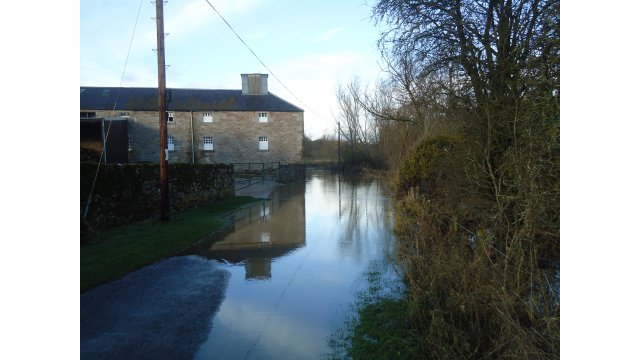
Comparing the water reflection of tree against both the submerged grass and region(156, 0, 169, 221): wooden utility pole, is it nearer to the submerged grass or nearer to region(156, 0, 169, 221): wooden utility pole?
the submerged grass

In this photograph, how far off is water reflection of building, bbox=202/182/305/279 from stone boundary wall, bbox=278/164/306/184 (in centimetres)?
1712

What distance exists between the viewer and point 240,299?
6.47m

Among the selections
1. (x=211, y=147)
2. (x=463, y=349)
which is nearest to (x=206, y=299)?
(x=463, y=349)

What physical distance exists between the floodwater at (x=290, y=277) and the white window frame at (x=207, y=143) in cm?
2919

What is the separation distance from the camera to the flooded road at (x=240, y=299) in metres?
4.80

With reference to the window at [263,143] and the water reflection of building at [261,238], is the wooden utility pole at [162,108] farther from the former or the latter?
the window at [263,143]

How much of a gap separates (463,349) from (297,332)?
199cm

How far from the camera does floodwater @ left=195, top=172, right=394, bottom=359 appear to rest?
4.93 metres

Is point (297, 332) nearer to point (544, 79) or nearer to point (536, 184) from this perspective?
point (536, 184)

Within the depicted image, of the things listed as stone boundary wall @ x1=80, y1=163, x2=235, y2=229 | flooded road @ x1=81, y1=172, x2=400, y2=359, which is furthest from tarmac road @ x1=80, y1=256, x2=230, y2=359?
stone boundary wall @ x1=80, y1=163, x2=235, y2=229

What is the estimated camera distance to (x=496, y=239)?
5.11 m

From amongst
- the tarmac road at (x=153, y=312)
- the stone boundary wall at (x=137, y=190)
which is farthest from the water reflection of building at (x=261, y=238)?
the stone boundary wall at (x=137, y=190)

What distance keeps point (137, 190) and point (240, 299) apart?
845 cm
